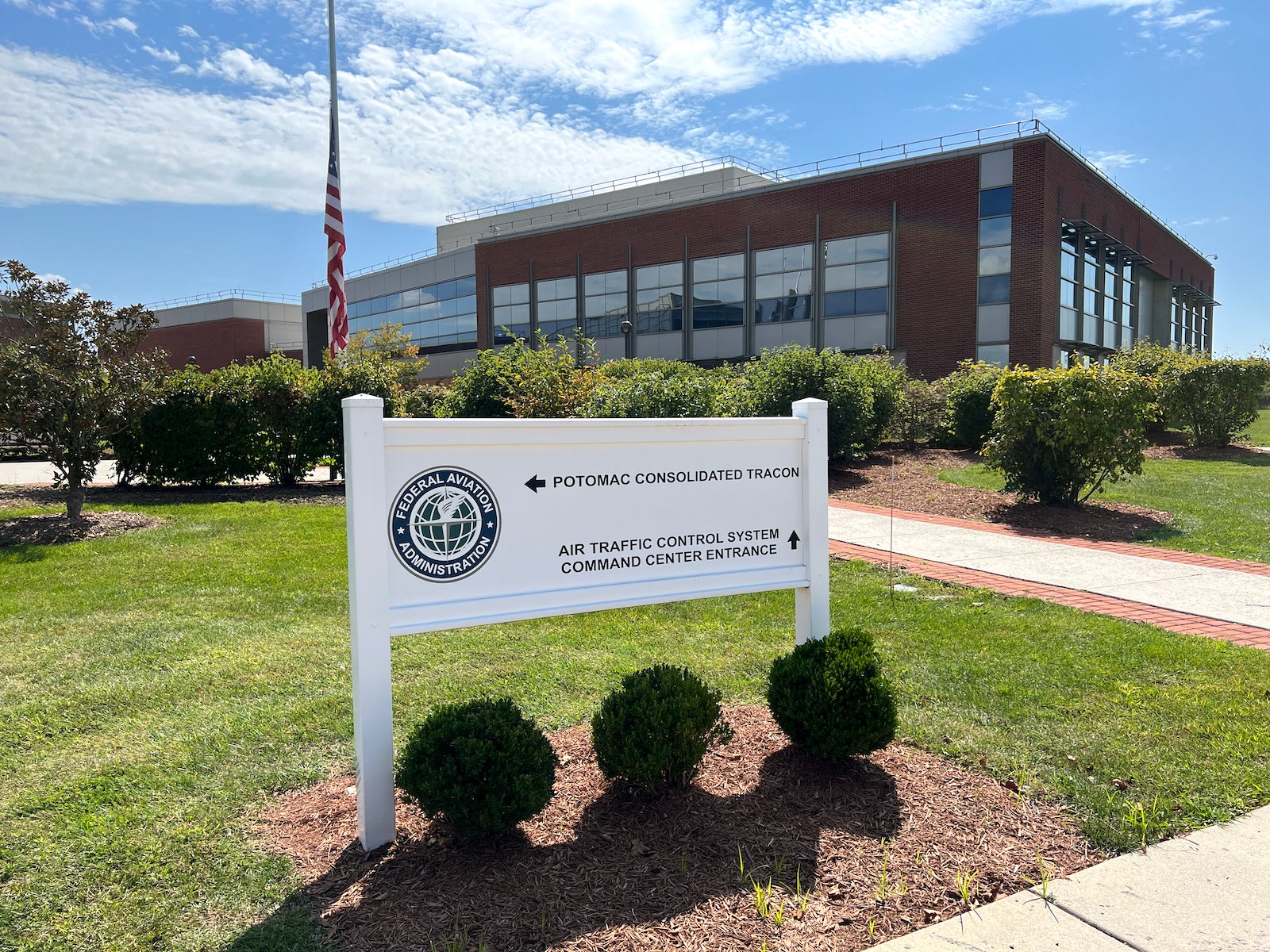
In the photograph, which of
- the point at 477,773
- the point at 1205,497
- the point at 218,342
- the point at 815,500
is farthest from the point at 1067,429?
the point at 218,342

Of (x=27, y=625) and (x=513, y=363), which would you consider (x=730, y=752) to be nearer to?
(x=27, y=625)

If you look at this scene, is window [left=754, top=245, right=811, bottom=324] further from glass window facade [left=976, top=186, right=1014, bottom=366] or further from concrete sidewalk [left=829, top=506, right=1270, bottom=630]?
concrete sidewalk [left=829, top=506, right=1270, bottom=630]

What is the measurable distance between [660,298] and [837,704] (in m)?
34.8

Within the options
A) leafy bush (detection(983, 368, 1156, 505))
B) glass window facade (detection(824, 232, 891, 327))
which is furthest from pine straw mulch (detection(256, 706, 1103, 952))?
glass window facade (detection(824, 232, 891, 327))

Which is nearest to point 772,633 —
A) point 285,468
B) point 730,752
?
point 730,752

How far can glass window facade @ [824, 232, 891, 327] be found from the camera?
3106 centimetres

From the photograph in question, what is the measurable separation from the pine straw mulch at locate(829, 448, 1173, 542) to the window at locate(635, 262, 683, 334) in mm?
20228

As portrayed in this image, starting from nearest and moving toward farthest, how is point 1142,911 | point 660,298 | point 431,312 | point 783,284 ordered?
point 1142,911 → point 783,284 → point 660,298 → point 431,312

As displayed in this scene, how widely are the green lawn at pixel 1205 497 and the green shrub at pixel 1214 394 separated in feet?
4.01

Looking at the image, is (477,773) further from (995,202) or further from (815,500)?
(995,202)

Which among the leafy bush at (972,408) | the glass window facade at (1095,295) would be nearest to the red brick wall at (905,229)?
the glass window facade at (1095,295)

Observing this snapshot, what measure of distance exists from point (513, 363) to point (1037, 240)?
20758mm

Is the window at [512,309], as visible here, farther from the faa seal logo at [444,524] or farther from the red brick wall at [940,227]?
the faa seal logo at [444,524]

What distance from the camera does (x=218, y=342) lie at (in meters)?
64.2
